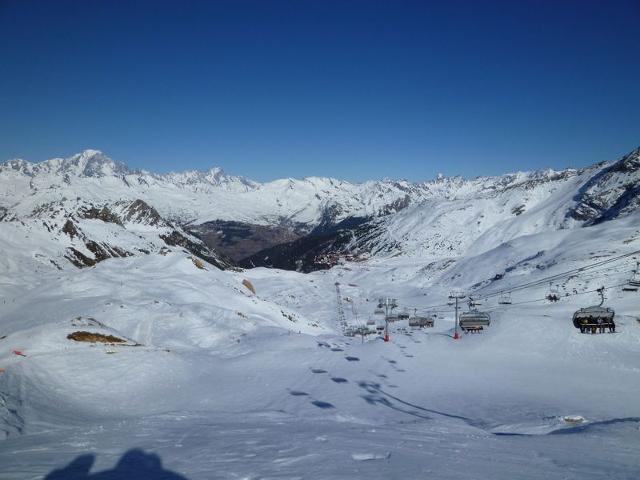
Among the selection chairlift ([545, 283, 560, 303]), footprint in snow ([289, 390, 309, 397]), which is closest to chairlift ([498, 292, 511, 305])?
chairlift ([545, 283, 560, 303])

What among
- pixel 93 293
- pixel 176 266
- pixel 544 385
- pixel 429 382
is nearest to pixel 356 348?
pixel 429 382

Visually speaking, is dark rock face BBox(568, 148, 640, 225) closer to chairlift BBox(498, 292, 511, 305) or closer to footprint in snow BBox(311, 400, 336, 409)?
chairlift BBox(498, 292, 511, 305)

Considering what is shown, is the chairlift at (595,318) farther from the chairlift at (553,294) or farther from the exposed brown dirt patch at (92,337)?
the exposed brown dirt patch at (92,337)

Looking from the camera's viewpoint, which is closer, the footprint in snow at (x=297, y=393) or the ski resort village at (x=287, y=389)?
the ski resort village at (x=287, y=389)

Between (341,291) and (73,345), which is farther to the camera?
(341,291)

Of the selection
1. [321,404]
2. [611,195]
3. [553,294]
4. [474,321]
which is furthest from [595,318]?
[611,195]

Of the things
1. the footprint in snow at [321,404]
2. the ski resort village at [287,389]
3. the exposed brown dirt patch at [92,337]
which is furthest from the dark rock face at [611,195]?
the exposed brown dirt patch at [92,337]

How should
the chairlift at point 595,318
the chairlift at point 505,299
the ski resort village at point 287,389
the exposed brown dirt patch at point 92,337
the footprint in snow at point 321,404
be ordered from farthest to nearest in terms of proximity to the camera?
the chairlift at point 505,299, the chairlift at point 595,318, the exposed brown dirt patch at point 92,337, the footprint in snow at point 321,404, the ski resort village at point 287,389

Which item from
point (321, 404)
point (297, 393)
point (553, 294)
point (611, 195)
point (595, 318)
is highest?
point (611, 195)

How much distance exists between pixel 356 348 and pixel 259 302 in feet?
72.6

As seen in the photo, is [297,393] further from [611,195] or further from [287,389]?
[611,195]

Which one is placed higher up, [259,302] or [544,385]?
→ [259,302]

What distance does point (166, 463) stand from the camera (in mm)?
10258

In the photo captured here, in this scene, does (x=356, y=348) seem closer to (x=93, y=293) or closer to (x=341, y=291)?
(x=93, y=293)
